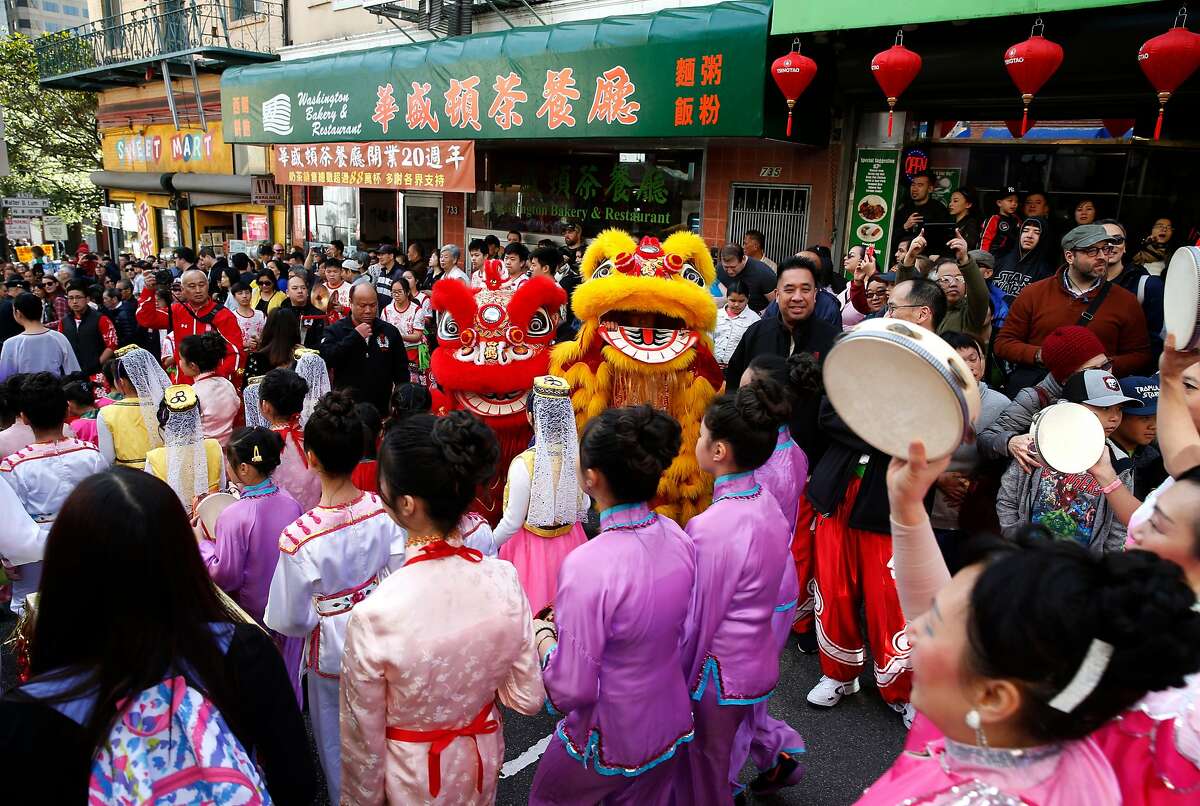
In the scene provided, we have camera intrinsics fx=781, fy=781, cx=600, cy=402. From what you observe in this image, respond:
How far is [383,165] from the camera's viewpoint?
10.9 meters

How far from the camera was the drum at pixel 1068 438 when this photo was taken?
252 centimetres

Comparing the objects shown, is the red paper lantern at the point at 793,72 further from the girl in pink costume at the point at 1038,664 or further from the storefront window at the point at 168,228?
the storefront window at the point at 168,228

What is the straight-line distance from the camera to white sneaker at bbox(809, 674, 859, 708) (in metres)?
3.55

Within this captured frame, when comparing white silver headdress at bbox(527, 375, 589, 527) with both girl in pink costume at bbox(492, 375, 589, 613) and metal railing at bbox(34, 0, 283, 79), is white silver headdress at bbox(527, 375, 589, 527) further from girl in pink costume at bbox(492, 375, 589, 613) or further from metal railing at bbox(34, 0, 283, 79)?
metal railing at bbox(34, 0, 283, 79)

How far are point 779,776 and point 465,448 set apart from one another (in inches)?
72.6

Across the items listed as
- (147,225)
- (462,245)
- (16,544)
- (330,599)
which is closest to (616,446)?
(330,599)

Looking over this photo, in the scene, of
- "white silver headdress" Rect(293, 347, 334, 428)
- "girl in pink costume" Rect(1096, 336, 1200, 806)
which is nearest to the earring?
"girl in pink costume" Rect(1096, 336, 1200, 806)

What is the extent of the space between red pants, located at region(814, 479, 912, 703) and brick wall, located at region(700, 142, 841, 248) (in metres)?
5.57

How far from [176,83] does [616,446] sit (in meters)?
20.0

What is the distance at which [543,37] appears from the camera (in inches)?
360

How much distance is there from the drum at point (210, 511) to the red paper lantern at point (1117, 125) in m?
→ 7.89

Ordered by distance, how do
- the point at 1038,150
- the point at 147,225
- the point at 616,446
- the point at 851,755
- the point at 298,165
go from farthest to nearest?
1. the point at 147,225
2. the point at 298,165
3. the point at 1038,150
4. the point at 851,755
5. the point at 616,446

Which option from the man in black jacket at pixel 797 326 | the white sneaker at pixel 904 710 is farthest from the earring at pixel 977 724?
the man in black jacket at pixel 797 326

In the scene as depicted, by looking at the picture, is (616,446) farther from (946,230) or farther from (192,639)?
(946,230)
